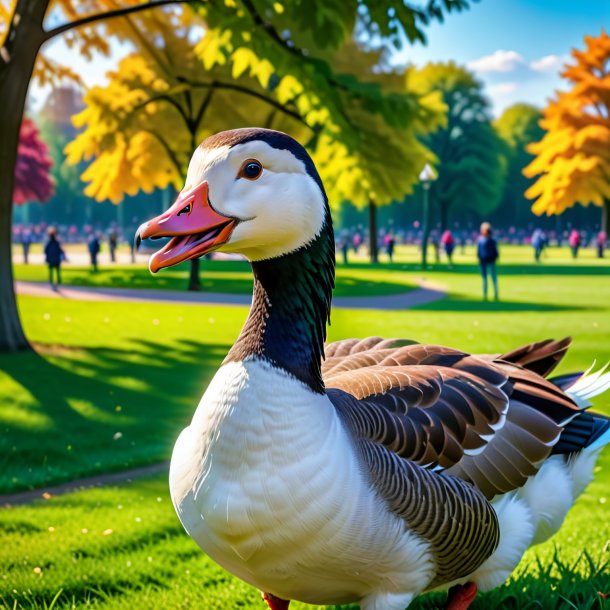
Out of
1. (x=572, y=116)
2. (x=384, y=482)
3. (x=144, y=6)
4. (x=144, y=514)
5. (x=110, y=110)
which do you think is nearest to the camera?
(x=384, y=482)

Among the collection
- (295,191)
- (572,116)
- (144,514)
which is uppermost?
(572,116)

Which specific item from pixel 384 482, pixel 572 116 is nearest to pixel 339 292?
pixel 384 482

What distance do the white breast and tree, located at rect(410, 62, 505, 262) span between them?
45.6 m

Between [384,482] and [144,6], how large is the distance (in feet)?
33.9

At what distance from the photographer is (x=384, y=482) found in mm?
2367

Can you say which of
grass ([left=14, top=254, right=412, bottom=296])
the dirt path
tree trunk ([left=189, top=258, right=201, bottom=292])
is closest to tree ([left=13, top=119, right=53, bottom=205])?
grass ([left=14, top=254, right=412, bottom=296])

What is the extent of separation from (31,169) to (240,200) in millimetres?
52177

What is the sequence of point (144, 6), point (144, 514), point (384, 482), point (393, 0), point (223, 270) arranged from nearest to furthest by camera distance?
point (384, 482) < point (144, 514) < point (393, 0) < point (144, 6) < point (223, 270)

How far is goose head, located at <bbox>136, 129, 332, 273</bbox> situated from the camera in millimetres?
2117

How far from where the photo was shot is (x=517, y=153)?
51969 millimetres

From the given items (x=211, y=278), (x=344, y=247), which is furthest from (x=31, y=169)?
(x=211, y=278)

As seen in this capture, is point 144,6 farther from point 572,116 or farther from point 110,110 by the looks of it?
point 572,116

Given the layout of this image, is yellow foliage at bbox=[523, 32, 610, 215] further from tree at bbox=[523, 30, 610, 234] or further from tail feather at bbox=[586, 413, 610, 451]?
tail feather at bbox=[586, 413, 610, 451]

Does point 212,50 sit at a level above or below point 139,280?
above
